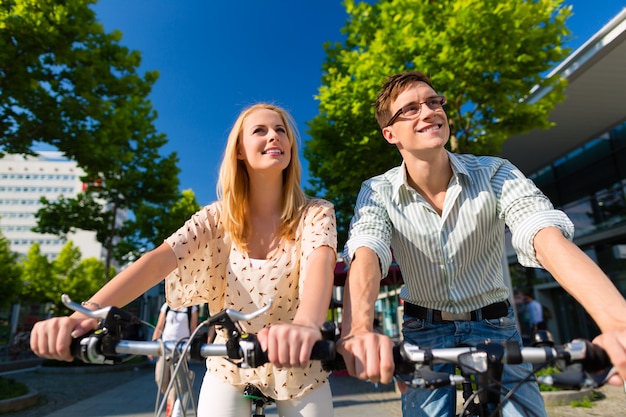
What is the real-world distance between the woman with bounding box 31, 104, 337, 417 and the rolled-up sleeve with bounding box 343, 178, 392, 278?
11 centimetres

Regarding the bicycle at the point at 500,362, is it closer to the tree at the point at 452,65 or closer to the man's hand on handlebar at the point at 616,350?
the man's hand on handlebar at the point at 616,350

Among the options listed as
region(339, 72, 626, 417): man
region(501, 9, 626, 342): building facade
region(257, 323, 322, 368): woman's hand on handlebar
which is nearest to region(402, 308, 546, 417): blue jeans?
region(339, 72, 626, 417): man

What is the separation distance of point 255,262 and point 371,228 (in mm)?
577

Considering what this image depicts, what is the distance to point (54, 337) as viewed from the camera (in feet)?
4.34

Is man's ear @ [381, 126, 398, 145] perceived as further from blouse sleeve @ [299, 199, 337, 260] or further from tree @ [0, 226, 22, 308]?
tree @ [0, 226, 22, 308]

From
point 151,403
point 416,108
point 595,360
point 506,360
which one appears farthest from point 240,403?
point 151,403

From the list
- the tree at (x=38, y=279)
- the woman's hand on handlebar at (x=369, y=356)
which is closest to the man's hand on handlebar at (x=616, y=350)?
the woman's hand on handlebar at (x=369, y=356)

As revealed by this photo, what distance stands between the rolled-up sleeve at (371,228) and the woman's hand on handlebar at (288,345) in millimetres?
606

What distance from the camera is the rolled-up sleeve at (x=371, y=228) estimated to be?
1.70 metres

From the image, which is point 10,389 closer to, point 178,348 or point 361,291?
point 178,348

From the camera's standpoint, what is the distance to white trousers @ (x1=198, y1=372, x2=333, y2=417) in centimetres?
177

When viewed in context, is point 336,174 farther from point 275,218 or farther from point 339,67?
point 275,218

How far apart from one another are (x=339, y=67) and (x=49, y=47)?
6379 millimetres

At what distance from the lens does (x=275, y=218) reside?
2217 millimetres
